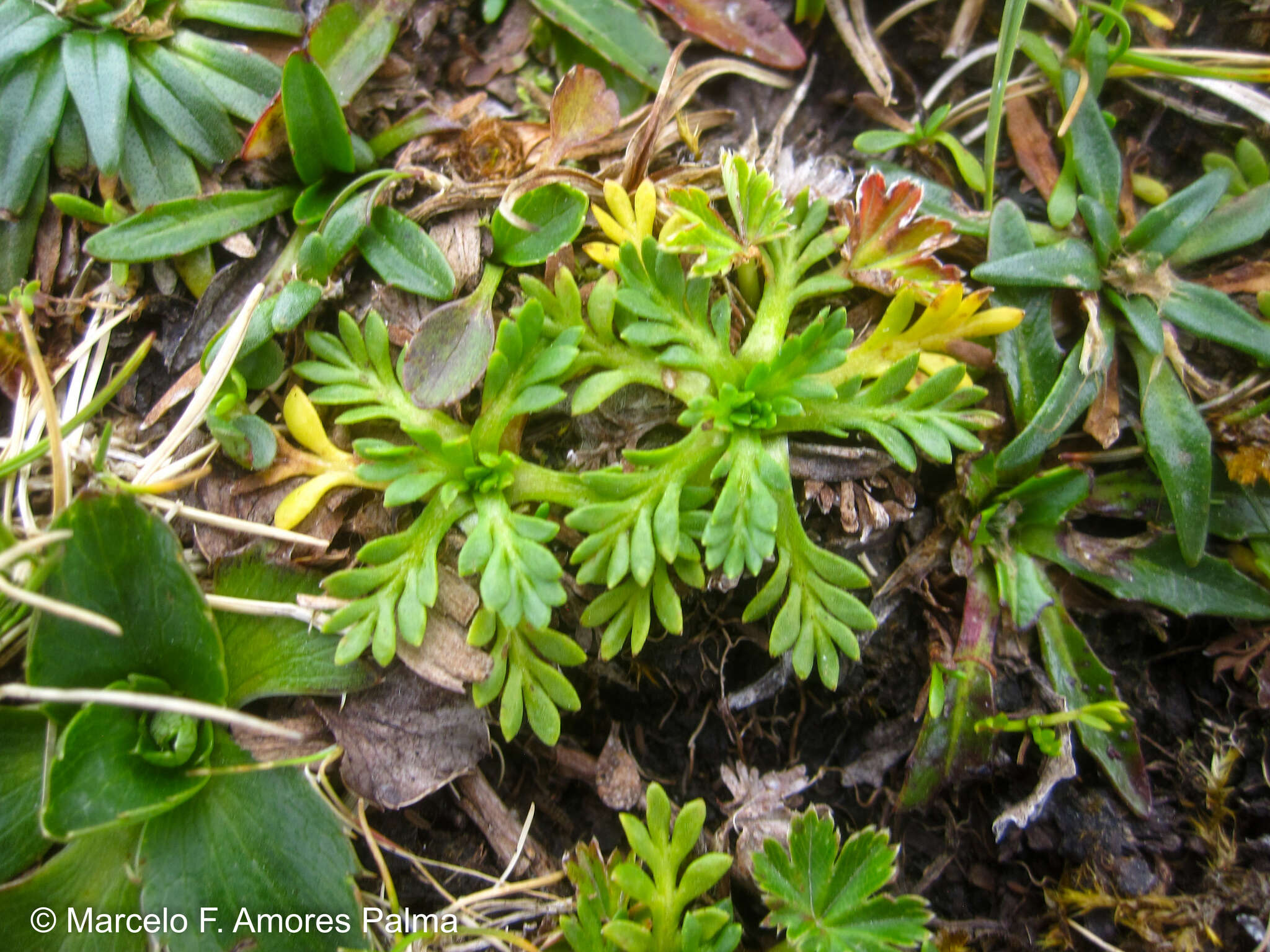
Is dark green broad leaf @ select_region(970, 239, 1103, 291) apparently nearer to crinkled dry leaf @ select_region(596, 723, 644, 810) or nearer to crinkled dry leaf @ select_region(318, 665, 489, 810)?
crinkled dry leaf @ select_region(596, 723, 644, 810)

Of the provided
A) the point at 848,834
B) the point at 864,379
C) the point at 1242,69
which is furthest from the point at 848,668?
the point at 1242,69

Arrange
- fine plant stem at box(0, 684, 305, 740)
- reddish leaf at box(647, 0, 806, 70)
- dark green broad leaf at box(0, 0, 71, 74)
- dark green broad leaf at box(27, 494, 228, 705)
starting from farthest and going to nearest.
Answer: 1. reddish leaf at box(647, 0, 806, 70)
2. dark green broad leaf at box(0, 0, 71, 74)
3. dark green broad leaf at box(27, 494, 228, 705)
4. fine plant stem at box(0, 684, 305, 740)

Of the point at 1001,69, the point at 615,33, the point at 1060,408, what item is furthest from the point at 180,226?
the point at 1060,408

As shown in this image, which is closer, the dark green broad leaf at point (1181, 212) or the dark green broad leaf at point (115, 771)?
the dark green broad leaf at point (115, 771)

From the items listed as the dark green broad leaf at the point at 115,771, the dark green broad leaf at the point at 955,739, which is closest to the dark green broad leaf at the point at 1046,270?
the dark green broad leaf at the point at 955,739

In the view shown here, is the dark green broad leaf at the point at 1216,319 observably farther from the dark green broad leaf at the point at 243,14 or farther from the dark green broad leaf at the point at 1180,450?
the dark green broad leaf at the point at 243,14

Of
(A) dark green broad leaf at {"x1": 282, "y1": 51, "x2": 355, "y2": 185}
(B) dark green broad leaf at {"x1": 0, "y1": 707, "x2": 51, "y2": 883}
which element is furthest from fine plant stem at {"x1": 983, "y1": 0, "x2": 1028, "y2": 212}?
(B) dark green broad leaf at {"x1": 0, "y1": 707, "x2": 51, "y2": 883}
